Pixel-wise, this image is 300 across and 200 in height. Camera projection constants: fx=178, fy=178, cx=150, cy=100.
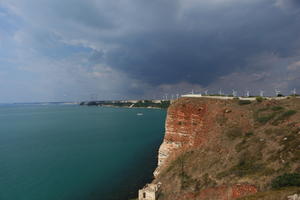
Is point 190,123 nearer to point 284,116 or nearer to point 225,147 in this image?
point 225,147

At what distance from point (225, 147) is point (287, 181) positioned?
1707 centimetres

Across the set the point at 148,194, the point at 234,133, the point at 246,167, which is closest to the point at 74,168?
the point at 148,194

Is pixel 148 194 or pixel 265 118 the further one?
pixel 265 118

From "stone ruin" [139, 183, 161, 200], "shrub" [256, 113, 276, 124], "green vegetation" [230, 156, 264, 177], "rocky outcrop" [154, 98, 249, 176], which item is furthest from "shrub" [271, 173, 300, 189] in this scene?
"rocky outcrop" [154, 98, 249, 176]

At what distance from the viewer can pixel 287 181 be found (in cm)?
2106

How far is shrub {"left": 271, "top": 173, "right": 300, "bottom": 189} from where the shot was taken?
20461mm

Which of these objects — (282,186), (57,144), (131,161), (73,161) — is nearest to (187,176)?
(282,186)

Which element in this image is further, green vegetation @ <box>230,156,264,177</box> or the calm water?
the calm water

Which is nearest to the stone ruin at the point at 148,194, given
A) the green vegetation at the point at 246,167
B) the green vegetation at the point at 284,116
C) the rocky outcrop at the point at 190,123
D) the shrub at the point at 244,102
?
the rocky outcrop at the point at 190,123

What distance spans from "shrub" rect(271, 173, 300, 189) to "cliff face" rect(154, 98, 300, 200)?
191 centimetres

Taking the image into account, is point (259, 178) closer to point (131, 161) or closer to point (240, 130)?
point (240, 130)

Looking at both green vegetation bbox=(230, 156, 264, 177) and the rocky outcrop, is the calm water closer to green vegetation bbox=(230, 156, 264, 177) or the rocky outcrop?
the rocky outcrop

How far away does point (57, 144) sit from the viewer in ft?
253

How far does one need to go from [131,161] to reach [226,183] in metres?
33.7
